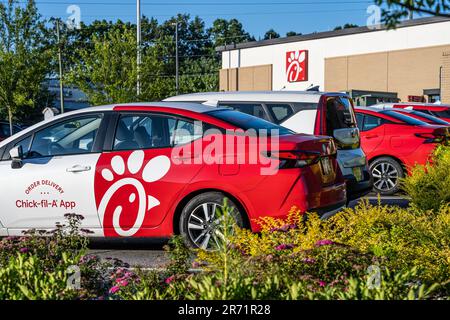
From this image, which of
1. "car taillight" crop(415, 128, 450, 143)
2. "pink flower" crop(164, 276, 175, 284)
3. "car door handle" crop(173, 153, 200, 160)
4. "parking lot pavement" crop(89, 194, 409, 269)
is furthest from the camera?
"car taillight" crop(415, 128, 450, 143)

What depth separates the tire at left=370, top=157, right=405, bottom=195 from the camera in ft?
40.0

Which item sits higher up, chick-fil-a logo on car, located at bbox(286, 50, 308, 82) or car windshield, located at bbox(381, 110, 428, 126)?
chick-fil-a logo on car, located at bbox(286, 50, 308, 82)

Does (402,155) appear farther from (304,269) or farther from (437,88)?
(437,88)

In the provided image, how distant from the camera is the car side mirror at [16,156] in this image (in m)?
7.10

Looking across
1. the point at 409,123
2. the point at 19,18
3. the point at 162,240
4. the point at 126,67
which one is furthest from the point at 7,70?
the point at 162,240

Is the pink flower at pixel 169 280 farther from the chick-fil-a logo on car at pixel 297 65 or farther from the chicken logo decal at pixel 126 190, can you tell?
the chick-fil-a logo on car at pixel 297 65

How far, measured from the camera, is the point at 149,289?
3.81 meters

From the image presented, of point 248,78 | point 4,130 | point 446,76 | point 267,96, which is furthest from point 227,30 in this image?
point 267,96

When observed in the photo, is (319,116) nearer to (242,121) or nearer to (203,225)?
(242,121)

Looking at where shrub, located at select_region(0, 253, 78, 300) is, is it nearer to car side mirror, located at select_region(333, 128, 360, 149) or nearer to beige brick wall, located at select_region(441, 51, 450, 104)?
car side mirror, located at select_region(333, 128, 360, 149)

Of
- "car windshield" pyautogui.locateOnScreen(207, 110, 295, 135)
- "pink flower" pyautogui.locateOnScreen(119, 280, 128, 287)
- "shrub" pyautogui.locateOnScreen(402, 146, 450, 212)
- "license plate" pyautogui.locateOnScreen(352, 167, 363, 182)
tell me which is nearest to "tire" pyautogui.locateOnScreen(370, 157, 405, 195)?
"license plate" pyautogui.locateOnScreen(352, 167, 363, 182)

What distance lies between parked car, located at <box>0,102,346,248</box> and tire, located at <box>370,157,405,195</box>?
5.40 metres

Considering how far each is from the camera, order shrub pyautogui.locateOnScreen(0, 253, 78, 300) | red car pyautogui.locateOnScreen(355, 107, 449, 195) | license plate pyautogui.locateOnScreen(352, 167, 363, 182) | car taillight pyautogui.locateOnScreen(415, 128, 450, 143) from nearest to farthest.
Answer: shrub pyautogui.locateOnScreen(0, 253, 78, 300) < license plate pyautogui.locateOnScreen(352, 167, 363, 182) < car taillight pyautogui.locateOnScreen(415, 128, 450, 143) < red car pyautogui.locateOnScreen(355, 107, 449, 195)
